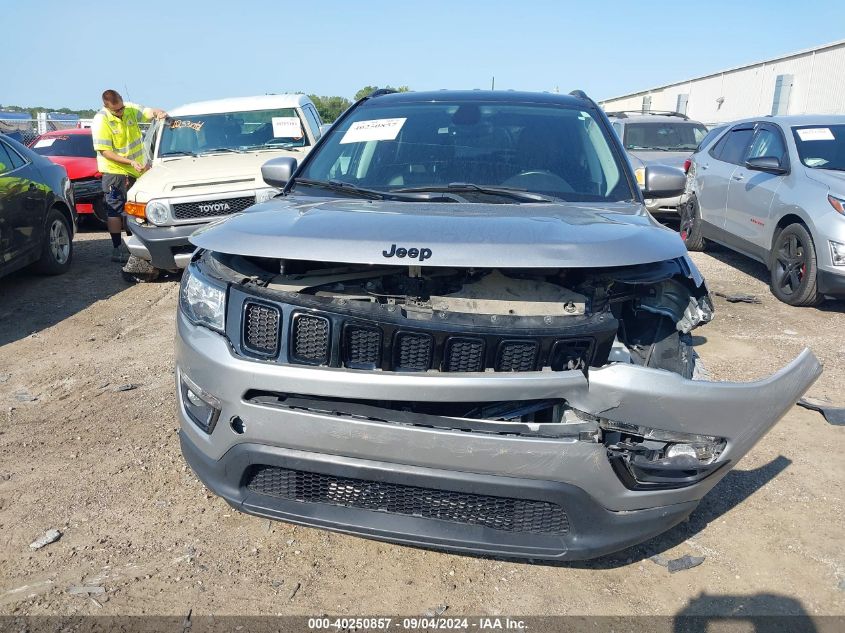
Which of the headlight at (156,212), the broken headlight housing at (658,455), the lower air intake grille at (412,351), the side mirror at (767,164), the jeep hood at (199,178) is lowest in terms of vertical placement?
the broken headlight housing at (658,455)

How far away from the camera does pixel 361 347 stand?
2029mm

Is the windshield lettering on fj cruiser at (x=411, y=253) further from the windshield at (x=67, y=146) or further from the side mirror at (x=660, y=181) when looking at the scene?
the windshield at (x=67, y=146)

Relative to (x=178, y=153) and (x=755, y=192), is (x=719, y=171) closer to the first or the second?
(x=755, y=192)

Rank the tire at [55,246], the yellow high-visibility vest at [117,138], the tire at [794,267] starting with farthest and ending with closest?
the yellow high-visibility vest at [117,138]
the tire at [55,246]
the tire at [794,267]

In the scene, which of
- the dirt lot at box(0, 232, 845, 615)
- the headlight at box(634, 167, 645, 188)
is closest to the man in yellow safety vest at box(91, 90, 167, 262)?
the dirt lot at box(0, 232, 845, 615)

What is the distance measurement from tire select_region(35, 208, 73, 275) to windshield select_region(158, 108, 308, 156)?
131 cm

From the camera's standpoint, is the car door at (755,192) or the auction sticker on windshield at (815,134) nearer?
the auction sticker on windshield at (815,134)

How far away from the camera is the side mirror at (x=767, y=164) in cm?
604

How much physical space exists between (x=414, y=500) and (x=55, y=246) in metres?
6.17

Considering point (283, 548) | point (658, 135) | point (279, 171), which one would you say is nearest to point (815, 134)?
point (658, 135)

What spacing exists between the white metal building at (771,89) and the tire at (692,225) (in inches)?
522

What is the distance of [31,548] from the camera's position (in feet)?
8.29

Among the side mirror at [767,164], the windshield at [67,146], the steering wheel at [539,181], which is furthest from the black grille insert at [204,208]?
the windshield at [67,146]

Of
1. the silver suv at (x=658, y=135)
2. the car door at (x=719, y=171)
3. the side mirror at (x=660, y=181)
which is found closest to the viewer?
the side mirror at (x=660, y=181)
